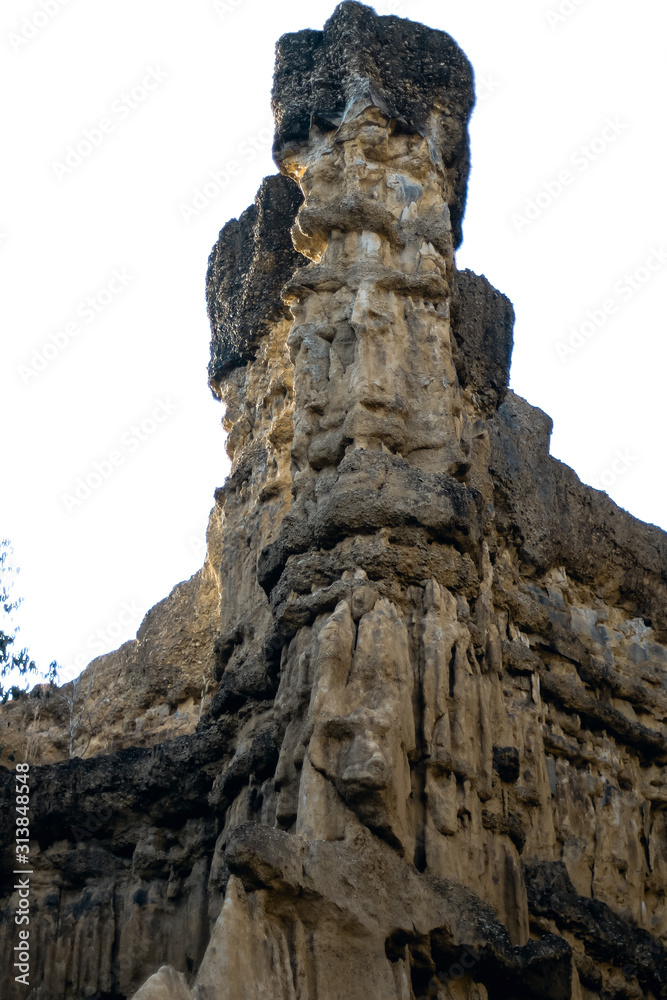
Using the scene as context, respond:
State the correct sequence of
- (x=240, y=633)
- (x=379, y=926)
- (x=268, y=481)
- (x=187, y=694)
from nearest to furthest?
(x=379, y=926), (x=240, y=633), (x=268, y=481), (x=187, y=694)

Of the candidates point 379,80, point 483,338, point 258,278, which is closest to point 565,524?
point 483,338

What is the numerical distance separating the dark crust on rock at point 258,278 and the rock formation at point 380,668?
1.3 inches

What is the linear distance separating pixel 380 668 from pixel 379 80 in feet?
22.7

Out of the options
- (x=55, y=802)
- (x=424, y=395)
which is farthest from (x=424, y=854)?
(x=55, y=802)

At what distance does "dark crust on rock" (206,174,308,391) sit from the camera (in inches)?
581

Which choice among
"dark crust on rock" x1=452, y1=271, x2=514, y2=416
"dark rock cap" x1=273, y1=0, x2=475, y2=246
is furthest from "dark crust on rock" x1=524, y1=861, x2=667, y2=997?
"dark rock cap" x1=273, y1=0, x2=475, y2=246

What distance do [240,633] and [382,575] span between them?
Answer: 277 cm

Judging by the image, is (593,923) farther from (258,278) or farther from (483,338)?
(258,278)

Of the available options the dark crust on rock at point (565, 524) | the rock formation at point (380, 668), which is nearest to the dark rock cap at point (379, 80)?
the rock formation at point (380, 668)

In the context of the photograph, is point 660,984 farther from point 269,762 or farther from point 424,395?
point 424,395

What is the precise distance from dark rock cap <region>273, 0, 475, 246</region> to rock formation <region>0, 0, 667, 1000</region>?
4cm

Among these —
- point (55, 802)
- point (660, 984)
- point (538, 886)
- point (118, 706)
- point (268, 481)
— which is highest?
point (268, 481)

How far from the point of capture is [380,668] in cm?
942

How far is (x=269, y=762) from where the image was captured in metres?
10.6
